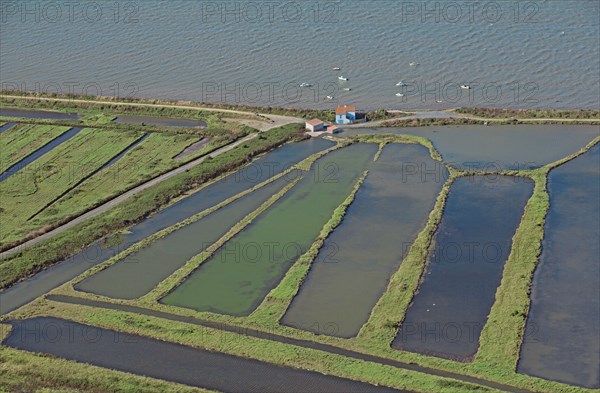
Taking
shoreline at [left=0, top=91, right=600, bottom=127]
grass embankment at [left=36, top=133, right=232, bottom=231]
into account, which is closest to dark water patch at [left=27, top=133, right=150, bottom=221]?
grass embankment at [left=36, top=133, right=232, bottom=231]

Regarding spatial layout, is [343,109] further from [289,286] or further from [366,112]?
[289,286]

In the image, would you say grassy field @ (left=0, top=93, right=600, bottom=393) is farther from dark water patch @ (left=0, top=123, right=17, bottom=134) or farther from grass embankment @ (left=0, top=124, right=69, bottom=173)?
dark water patch @ (left=0, top=123, right=17, bottom=134)

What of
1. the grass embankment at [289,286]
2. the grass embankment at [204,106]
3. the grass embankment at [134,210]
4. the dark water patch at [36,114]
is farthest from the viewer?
the dark water patch at [36,114]

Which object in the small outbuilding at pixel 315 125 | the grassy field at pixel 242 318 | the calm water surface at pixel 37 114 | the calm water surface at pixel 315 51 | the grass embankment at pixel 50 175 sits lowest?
the grassy field at pixel 242 318

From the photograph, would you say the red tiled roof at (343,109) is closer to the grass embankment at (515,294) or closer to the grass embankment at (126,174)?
the grass embankment at (126,174)

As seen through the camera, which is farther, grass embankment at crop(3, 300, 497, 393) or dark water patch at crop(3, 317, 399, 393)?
dark water patch at crop(3, 317, 399, 393)

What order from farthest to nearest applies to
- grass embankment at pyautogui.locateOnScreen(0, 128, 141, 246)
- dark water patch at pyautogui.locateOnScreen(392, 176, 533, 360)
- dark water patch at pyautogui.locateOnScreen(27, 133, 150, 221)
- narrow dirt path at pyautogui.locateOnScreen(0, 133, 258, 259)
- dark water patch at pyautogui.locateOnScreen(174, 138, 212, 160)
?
dark water patch at pyautogui.locateOnScreen(174, 138, 212, 160)
dark water patch at pyautogui.locateOnScreen(27, 133, 150, 221)
grass embankment at pyautogui.locateOnScreen(0, 128, 141, 246)
narrow dirt path at pyautogui.locateOnScreen(0, 133, 258, 259)
dark water patch at pyautogui.locateOnScreen(392, 176, 533, 360)

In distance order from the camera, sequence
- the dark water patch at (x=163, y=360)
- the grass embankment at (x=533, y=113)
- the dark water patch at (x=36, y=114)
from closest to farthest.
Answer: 1. the dark water patch at (x=163, y=360)
2. the grass embankment at (x=533, y=113)
3. the dark water patch at (x=36, y=114)

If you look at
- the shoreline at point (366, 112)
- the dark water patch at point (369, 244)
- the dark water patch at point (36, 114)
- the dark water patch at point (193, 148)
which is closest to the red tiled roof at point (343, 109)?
the shoreline at point (366, 112)
